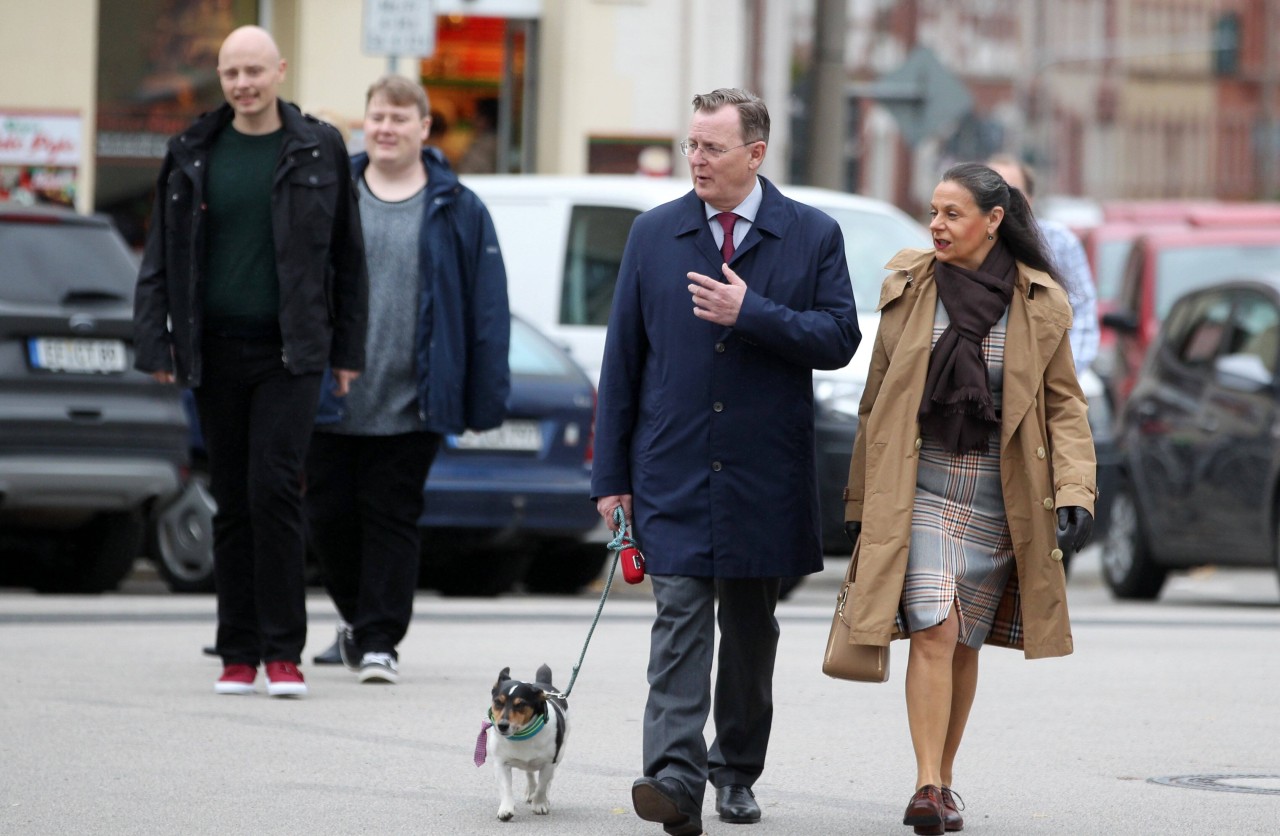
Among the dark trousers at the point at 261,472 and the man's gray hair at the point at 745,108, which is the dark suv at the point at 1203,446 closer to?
the dark trousers at the point at 261,472

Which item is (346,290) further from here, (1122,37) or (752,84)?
(1122,37)

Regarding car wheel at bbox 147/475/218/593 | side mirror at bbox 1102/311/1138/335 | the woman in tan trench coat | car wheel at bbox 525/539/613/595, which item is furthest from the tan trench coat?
side mirror at bbox 1102/311/1138/335

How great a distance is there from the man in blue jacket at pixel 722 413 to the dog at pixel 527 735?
0.95 ft

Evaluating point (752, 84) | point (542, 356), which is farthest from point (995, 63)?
point (542, 356)

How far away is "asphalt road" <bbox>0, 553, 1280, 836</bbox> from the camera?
6.48 meters

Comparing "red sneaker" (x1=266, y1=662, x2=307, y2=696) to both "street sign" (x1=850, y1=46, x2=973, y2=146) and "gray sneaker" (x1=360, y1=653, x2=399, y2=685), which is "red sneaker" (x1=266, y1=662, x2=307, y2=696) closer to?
"gray sneaker" (x1=360, y1=653, x2=399, y2=685)

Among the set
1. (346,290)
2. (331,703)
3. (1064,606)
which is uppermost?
(346,290)

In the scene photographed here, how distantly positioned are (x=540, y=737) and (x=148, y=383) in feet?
20.3

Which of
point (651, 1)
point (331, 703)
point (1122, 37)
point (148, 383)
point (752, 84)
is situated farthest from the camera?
point (1122, 37)

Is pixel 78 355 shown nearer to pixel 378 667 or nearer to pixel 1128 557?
pixel 378 667

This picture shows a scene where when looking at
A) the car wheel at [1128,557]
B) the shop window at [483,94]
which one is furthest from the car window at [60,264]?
the shop window at [483,94]

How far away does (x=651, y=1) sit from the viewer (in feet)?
73.3

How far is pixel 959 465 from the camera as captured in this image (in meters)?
6.32

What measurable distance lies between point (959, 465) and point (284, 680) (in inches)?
110
